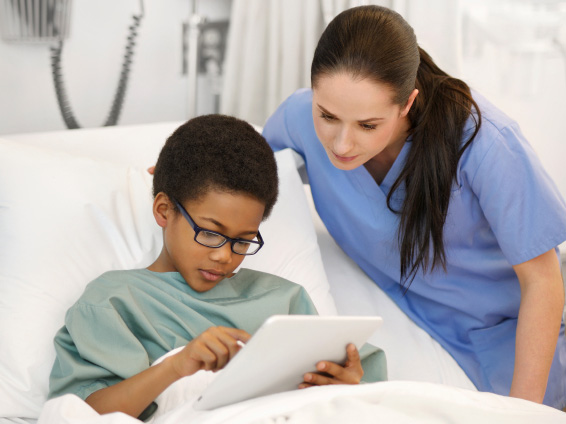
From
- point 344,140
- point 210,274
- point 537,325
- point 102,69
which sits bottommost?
point 537,325

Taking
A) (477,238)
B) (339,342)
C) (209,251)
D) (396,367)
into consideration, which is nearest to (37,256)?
(209,251)

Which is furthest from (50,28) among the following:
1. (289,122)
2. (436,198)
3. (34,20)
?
(436,198)

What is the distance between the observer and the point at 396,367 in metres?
1.60

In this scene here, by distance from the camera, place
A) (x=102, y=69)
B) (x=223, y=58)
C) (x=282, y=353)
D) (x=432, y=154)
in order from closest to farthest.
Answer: (x=282, y=353), (x=432, y=154), (x=102, y=69), (x=223, y=58)

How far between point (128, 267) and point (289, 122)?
55 cm

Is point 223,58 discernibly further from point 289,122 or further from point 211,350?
point 211,350

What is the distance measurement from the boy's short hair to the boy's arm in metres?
0.32

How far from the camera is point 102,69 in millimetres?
2236

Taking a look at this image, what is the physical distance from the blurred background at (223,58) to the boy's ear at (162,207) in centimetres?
101

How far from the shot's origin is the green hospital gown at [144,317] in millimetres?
1168

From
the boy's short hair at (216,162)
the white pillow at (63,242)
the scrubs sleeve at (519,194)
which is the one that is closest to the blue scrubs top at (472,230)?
the scrubs sleeve at (519,194)

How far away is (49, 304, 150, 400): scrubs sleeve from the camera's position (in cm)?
116

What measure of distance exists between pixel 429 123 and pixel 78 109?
1.26 m

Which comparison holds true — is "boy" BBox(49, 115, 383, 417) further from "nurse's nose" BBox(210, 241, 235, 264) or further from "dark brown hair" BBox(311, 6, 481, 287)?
"dark brown hair" BBox(311, 6, 481, 287)
